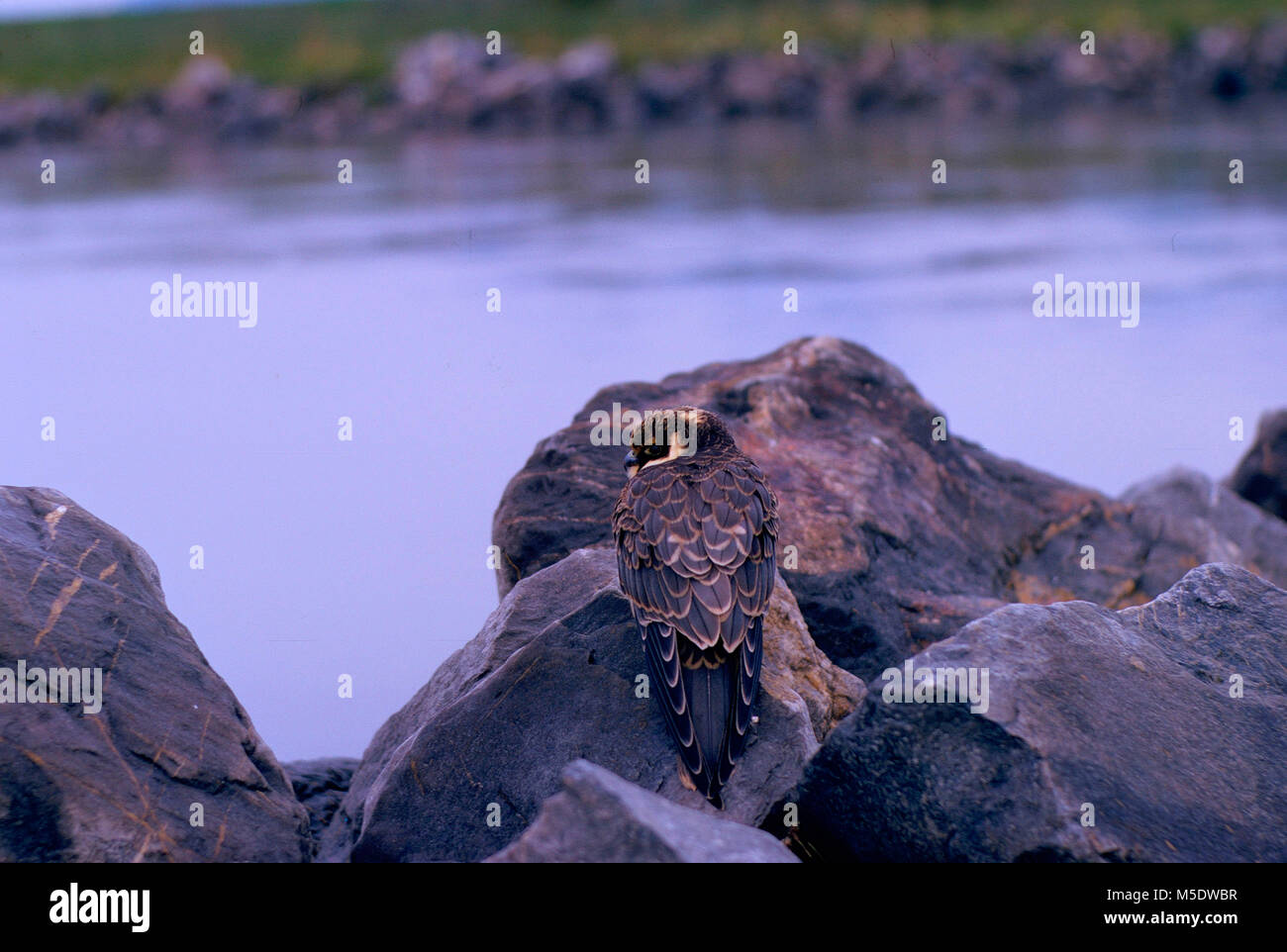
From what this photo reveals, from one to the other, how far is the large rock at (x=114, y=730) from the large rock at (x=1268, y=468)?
20.8 ft

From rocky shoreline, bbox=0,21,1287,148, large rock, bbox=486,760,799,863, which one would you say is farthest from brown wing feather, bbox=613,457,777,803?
rocky shoreline, bbox=0,21,1287,148

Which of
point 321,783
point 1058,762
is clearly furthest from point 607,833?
point 321,783

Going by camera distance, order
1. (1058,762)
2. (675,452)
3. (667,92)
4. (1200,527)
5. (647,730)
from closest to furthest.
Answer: (1058,762)
(647,730)
(675,452)
(1200,527)
(667,92)

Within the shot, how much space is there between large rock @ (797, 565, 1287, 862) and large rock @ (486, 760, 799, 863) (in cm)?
67

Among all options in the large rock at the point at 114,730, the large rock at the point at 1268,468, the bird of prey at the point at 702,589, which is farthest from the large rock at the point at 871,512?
the large rock at the point at 114,730

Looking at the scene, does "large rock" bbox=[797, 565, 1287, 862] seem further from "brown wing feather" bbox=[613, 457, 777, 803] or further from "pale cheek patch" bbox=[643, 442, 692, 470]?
"pale cheek patch" bbox=[643, 442, 692, 470]

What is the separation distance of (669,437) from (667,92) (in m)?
25.6

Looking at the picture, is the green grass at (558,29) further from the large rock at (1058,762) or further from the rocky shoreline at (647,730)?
the large rock at (1058,762)

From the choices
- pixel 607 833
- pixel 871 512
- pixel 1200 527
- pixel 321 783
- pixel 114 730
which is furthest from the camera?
pixel 1200 527

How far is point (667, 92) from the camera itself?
2928cm

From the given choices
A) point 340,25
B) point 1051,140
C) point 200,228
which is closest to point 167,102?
point 340,25

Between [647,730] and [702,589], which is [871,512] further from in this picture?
[647,730]

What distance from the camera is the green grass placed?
33.3 meters
